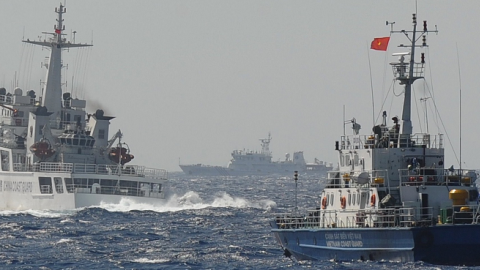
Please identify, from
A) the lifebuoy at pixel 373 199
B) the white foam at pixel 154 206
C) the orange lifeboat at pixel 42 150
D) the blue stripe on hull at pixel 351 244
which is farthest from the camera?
the orange lifeboat at pixel 42 150

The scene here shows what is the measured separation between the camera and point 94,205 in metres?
81.0

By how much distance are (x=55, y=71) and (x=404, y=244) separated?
5974cm

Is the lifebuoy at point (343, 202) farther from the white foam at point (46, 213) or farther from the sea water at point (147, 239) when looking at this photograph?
the white foam at point (46, 213)

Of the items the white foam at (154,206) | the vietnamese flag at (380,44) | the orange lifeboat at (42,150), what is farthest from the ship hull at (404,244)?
the orange lifeboat at (42,150)

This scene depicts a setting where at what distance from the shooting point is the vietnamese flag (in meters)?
46.2

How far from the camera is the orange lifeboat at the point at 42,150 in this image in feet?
284

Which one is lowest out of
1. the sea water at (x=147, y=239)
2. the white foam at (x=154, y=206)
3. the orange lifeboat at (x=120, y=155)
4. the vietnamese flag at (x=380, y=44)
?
the sea water at (x=147, y=239)

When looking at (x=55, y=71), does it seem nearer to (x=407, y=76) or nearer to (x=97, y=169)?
(x=97, y=169)

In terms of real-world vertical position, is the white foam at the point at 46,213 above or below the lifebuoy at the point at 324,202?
below

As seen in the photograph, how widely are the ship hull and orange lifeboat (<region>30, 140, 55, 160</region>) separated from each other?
4557cm

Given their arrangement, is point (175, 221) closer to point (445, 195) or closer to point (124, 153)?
point (124, 153)

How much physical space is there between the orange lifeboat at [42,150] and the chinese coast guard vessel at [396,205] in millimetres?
41699

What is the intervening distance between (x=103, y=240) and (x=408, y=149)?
1965 cm

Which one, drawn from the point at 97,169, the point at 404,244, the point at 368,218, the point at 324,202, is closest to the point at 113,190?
the point at 97,169
